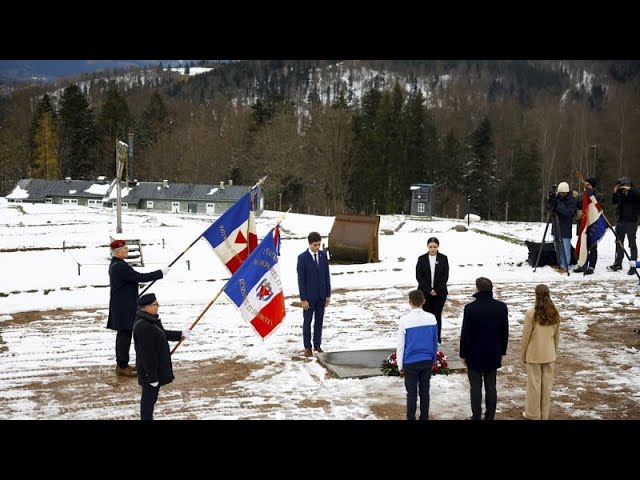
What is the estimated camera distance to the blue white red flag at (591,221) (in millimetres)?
15469

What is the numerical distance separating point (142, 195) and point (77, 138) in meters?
21.0

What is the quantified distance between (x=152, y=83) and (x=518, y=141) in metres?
111

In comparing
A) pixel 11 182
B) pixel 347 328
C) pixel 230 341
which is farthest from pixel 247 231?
pixel 11 182

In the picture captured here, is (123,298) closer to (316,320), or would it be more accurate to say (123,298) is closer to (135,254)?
(316,320)

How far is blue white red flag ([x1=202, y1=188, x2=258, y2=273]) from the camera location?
384 inches

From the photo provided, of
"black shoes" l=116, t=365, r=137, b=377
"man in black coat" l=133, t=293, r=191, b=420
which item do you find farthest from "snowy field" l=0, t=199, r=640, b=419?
"man in black coat" l=133, t=293, r=191, b=420

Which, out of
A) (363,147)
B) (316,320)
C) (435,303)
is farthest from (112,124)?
(435,303)

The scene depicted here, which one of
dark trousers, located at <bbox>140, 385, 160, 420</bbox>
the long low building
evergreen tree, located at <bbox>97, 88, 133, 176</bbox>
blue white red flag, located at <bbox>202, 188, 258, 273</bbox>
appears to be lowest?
dark trousers, located at <bbox>140, 385, 160, 420</bbox>

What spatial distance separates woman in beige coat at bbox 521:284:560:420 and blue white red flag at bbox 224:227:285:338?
3336 mm

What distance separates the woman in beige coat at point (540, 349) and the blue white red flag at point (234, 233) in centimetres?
422

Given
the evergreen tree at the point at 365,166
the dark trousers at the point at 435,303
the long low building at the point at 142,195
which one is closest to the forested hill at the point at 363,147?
the evergreen tree at the point at 365,166

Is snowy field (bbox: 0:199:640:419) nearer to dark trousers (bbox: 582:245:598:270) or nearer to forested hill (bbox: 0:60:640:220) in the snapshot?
dark trousers (bbox: 582:245:598:270)

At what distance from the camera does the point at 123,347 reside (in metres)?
8.88

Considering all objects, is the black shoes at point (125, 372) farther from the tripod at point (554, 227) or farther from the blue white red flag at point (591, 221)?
the blue white red flag at point (591, 221)
